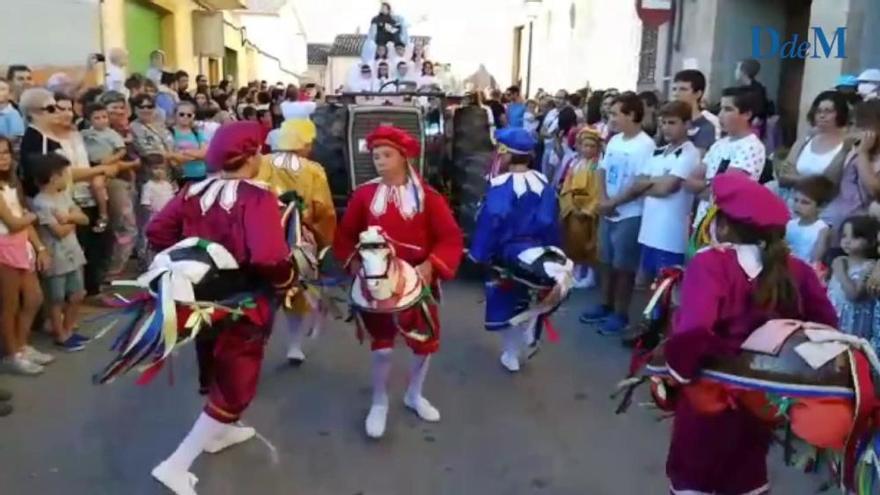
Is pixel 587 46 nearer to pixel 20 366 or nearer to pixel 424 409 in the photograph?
pixel 424 409

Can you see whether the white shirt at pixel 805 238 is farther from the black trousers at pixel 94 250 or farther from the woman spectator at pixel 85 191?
the black trousers at pixel 94 250

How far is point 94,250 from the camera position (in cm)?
653

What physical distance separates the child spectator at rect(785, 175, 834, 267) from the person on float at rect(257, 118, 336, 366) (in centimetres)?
269

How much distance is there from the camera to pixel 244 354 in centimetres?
361

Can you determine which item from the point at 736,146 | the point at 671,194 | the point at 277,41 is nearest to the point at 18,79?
the point at 671,194

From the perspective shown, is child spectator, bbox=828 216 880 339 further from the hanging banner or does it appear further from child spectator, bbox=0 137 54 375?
the hanging banner

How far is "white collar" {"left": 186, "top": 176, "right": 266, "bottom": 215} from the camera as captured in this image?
11.6ft

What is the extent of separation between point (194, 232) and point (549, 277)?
2.09m

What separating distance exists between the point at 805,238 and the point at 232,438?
319 centimetres

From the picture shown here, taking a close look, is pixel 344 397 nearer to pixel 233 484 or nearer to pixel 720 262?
pixel 233 484

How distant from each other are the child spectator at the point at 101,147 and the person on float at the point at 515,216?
2.81 metres

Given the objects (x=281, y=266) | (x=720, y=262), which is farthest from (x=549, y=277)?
(x=720, y=262)

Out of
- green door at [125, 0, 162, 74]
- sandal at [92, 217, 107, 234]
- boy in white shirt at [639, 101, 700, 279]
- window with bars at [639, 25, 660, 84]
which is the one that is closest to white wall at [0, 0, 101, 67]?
green door at [125, 0, 162, 74]

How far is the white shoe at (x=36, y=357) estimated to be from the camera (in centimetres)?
533
